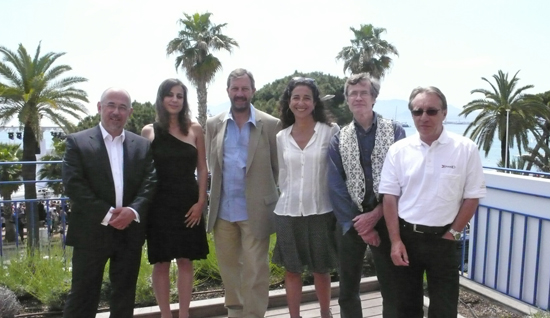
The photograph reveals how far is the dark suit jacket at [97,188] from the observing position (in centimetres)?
286

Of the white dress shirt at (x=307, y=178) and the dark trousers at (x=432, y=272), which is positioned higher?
the white dress shirt at (x=307, y=178)

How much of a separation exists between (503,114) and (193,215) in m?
35.7

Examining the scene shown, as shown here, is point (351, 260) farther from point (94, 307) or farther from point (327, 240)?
point (94, 307)

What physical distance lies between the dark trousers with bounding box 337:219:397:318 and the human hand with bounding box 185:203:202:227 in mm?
1005

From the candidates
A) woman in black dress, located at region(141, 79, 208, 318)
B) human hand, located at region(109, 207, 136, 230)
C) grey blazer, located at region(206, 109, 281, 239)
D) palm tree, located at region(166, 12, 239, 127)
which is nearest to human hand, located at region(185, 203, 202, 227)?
woman in black dress, located at region(141, 79, 208, 318)

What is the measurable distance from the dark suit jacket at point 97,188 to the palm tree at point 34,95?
60.8 ft

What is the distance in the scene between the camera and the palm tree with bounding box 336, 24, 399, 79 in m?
35.4

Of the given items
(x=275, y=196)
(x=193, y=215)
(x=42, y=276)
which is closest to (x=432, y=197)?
(x=275, y=196)

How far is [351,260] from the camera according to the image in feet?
9.92

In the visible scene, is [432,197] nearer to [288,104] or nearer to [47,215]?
[288,104]

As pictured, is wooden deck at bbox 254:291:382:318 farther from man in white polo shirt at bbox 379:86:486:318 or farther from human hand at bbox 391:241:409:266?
human hand at bbox 391:241:409:266

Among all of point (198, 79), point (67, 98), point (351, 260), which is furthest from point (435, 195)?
point (198, 79)

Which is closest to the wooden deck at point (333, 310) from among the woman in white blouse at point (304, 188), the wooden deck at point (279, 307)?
the wooden deck at point (279, 307)

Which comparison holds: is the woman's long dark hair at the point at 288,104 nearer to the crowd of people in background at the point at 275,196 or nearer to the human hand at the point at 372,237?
the crowd of people in background at the point at 275,196
